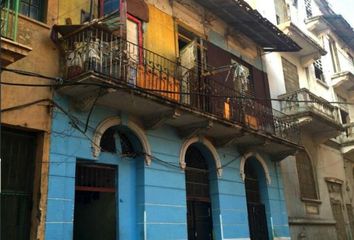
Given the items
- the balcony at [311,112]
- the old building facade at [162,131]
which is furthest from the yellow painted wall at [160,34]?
the balcony at [311,112]

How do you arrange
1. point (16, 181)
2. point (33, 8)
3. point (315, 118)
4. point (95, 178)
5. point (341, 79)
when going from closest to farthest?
point (16, 181) → point (33, 8) → point (95, 178) → point (315, 118) → point (341, 79)

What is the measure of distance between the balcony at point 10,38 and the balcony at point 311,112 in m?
9.40

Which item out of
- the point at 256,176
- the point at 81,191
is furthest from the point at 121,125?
the point at 256,176

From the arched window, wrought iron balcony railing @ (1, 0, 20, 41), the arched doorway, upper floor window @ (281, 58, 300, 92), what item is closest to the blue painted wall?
the arched doorway

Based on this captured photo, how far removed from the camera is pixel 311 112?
14.3 meters

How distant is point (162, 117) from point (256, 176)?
5342 millimetres

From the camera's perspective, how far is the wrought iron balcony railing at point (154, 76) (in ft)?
25.0

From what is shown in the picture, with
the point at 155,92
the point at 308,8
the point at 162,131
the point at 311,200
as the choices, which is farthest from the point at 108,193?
the point at 308,8

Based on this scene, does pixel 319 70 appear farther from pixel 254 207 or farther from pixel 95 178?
pixel 95 178

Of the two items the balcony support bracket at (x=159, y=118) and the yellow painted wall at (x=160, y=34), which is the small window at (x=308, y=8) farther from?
the balcony support bracket at (x=159, y=118)

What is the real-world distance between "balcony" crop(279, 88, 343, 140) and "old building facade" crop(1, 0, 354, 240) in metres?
0.07

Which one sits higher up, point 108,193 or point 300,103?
point 300,103

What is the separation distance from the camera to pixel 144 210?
28.0 feet

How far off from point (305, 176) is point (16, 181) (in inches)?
443
